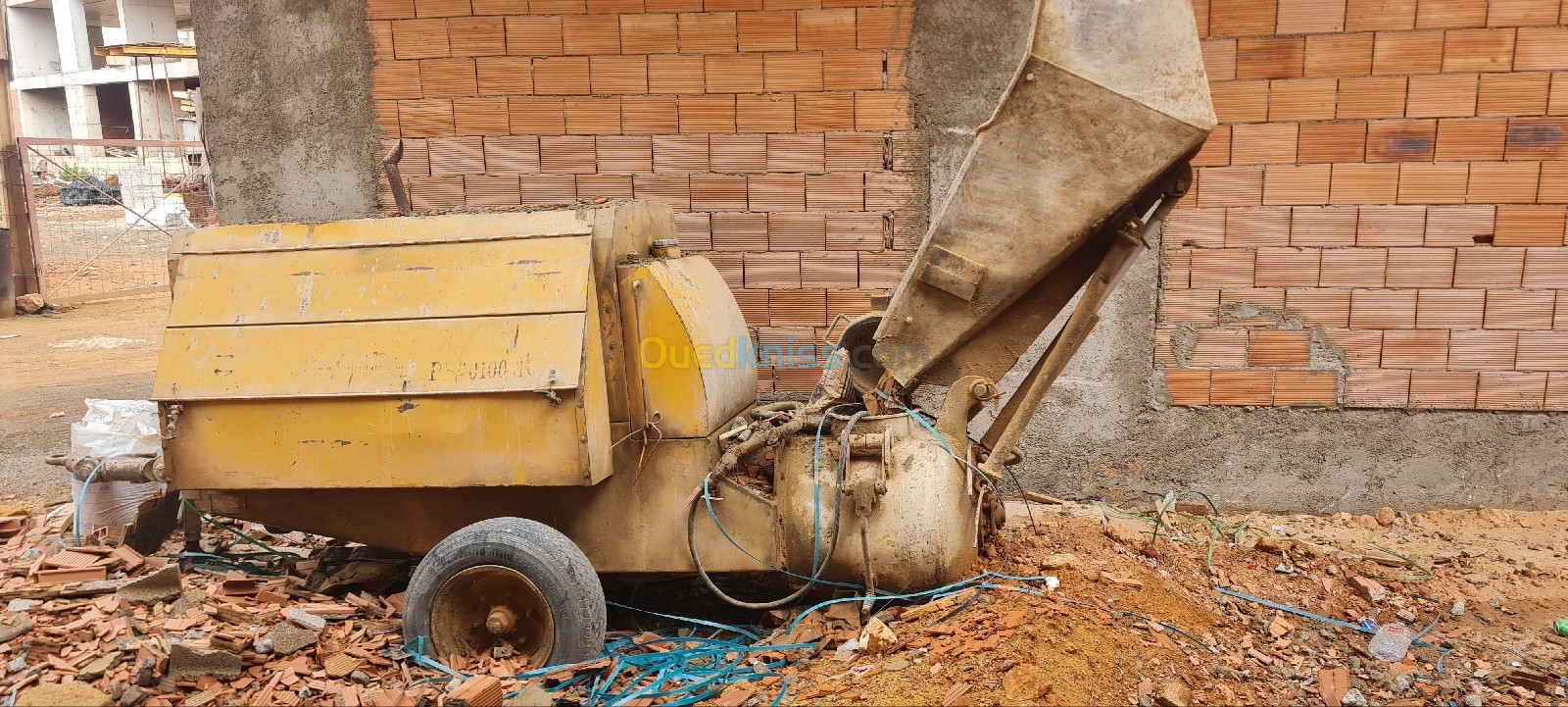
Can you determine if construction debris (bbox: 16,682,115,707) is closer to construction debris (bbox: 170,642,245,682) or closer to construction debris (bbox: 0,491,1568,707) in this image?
construction debris (bbox: 0,491,1568,707)

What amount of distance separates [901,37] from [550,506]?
119 inches

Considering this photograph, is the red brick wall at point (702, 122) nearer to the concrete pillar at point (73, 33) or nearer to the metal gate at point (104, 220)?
the metal gate at point (104, 220)

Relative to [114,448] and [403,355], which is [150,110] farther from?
[403,355]

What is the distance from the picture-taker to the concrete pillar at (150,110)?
25547 millimetres

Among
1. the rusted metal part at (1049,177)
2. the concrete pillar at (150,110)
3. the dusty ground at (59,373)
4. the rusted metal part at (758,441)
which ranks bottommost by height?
the dusty ground at (59,373)

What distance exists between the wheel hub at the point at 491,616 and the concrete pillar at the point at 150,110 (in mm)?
26733

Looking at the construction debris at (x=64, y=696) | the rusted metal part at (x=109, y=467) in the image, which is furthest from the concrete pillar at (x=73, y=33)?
the construction debris at (x=64, y=696)

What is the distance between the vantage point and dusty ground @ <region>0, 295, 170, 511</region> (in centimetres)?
597

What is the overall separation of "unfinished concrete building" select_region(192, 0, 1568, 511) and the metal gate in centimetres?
844

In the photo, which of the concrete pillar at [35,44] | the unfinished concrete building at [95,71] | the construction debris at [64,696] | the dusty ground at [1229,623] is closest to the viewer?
the construction debris at [64,696]

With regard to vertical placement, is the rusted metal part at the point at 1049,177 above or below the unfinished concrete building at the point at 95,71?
below

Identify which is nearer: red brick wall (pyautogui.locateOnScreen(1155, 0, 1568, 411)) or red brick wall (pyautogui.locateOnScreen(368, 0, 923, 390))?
red brick wall (pyautogui.locateOnScreen(1155, 0, 1568, 411))

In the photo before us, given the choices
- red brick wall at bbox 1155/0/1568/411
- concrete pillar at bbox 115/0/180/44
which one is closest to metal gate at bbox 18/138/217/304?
concrete pillar at bbox 115/0/180/44

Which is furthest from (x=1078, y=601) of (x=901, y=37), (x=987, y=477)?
(x=901, y=37)
